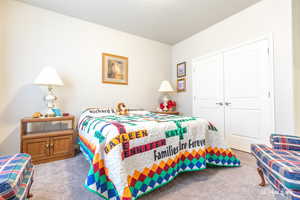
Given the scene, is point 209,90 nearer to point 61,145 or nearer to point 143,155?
point 143,155

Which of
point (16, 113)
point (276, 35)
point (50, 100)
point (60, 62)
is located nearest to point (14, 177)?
point (50, 100)

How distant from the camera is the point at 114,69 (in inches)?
120

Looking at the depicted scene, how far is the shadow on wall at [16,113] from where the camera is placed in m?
2.08

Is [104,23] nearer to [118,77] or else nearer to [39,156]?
[118,77]

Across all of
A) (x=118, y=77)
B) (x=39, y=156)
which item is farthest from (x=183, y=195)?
(x=118, y=77)

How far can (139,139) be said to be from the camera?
123cm

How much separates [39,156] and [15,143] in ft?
1.98

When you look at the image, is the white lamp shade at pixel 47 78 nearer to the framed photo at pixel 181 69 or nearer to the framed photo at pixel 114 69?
the framed photo at pixel 114 69

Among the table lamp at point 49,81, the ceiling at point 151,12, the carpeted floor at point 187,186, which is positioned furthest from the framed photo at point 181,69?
the table lamp at point 49,81

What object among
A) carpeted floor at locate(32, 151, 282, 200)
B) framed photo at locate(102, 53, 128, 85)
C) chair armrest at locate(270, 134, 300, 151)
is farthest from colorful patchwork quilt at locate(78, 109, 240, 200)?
framed photo at locate(102, 53, 128, 85)

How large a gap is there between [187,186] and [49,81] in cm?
234

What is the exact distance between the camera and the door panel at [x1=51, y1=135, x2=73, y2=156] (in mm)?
2041

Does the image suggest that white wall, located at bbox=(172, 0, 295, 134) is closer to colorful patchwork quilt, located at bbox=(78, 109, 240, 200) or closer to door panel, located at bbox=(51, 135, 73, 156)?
colorful patchwork quilt, located at bbox=(78, 109, 240, 200)

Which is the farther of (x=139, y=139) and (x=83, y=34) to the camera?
(x=83, y=34)
